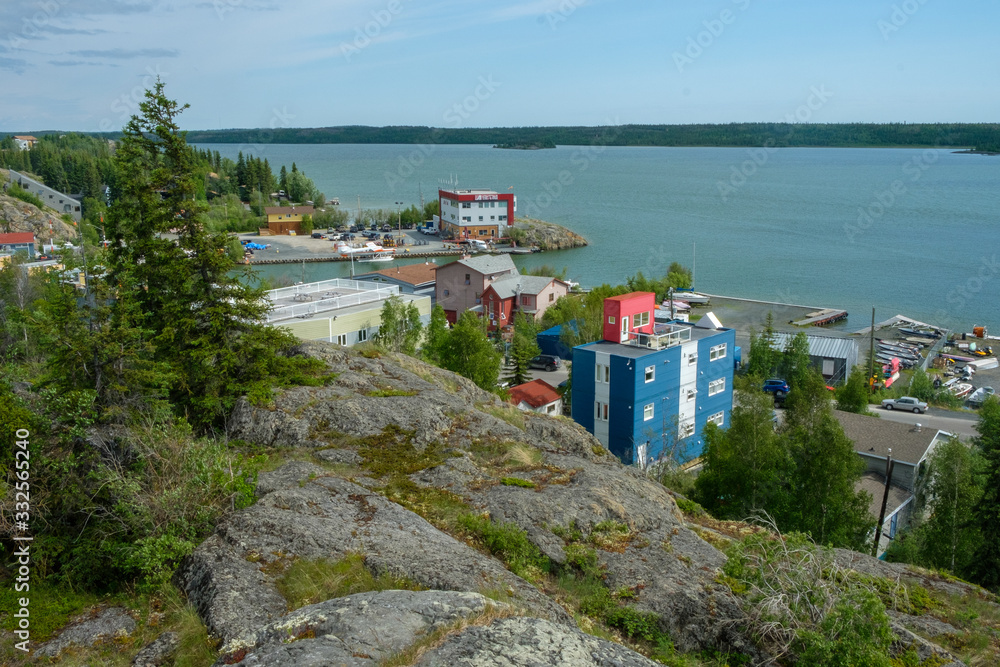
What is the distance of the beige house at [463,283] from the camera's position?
3597cm

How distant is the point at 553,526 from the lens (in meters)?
6.09

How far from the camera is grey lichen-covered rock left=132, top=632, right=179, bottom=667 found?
12.9 ft

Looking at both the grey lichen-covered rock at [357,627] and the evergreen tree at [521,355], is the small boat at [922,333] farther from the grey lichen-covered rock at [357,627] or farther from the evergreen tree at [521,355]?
the grey lichen-covered rock at [357,627]

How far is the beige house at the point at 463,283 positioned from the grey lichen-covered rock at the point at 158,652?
104 feet

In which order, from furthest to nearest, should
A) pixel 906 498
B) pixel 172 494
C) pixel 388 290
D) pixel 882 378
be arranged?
pixel 882 378 < pixel 388 290 < pixel 906 498 < pixel 172 494

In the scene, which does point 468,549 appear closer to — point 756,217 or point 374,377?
point 374,377

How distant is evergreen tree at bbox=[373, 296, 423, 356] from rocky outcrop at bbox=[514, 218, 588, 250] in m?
43.6

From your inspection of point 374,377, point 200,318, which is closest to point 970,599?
point 374,377

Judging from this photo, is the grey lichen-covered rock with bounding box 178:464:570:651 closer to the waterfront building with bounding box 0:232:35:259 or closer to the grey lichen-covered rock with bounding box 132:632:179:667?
the grey lichen-covered rock with bounding box 132:632:179:667

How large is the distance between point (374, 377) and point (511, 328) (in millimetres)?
23928

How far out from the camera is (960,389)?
93.8ft

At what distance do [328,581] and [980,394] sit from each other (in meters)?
30.9

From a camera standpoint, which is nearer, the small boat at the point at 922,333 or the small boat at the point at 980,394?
the small boat at the point at 980,394

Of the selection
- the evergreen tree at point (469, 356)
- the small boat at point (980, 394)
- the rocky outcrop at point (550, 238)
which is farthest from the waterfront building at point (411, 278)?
the rocky outcrop at point (550, 238)
